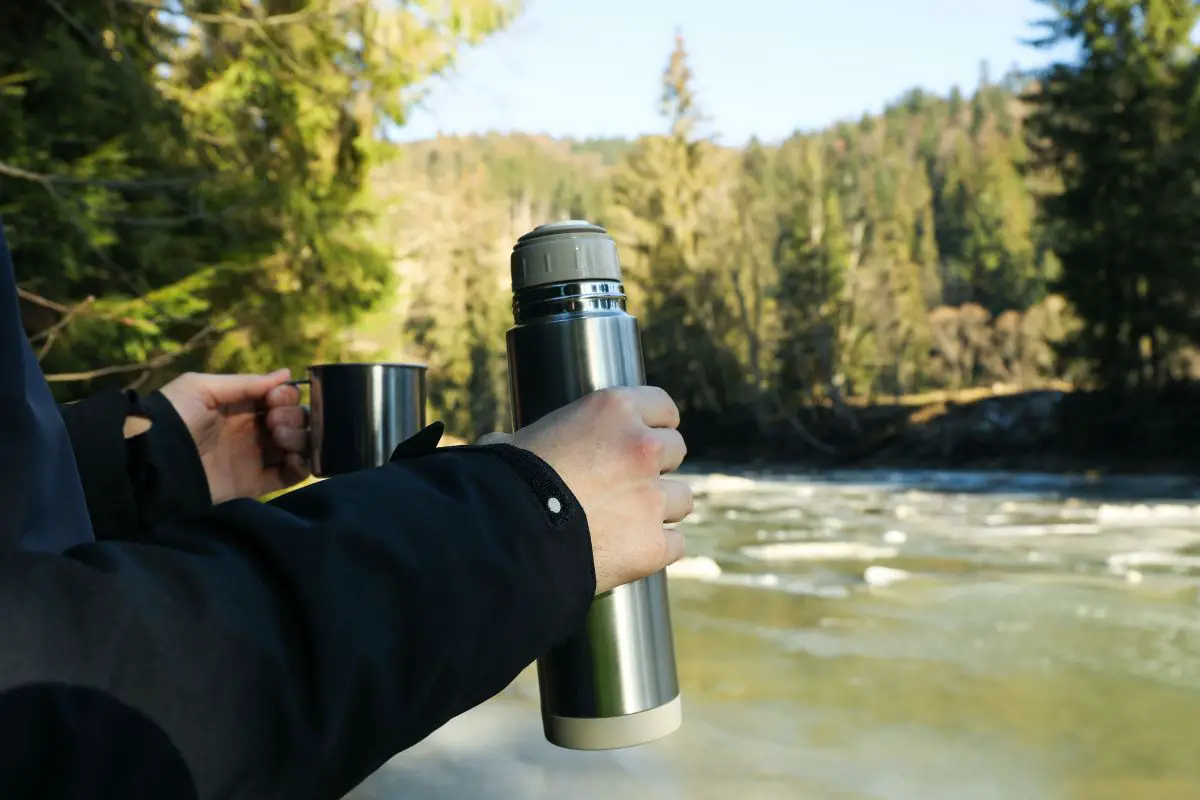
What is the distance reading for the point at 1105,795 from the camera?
270 centimetres

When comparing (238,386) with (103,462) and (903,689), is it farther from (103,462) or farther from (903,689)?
(903,689)

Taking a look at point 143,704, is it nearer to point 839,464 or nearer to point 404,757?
point 404,757

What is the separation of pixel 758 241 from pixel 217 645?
32.9m

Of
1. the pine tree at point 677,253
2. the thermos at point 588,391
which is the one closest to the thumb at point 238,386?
the thermos at point 588,391

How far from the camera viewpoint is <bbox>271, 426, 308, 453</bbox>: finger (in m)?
1.80

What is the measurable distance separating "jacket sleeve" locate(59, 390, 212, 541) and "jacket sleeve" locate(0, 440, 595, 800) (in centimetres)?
80

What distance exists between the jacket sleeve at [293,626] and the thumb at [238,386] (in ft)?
3.65

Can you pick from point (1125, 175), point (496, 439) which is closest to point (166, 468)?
point (496, 439)

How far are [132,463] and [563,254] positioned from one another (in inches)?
39.3

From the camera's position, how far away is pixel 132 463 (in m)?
1.58

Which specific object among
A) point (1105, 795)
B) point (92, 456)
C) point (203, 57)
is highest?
point (203, 57)

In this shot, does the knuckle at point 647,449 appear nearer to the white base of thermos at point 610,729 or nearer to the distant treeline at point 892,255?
the white base of thermos at point 610,729

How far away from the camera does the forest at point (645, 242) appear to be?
18.6 ft

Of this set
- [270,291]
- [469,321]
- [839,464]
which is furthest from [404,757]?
[469,321]
